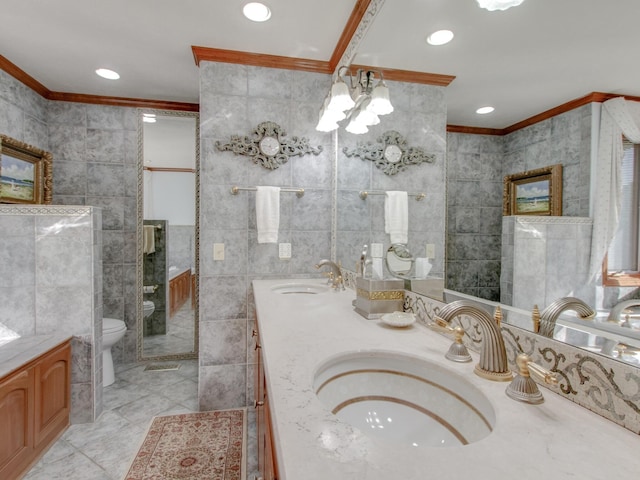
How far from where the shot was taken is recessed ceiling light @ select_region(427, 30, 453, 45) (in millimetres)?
1109

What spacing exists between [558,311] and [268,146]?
1968 millimetres

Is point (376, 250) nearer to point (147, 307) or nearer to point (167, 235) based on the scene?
point (167, 235)

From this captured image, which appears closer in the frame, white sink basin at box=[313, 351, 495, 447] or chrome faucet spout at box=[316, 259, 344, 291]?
white sink basin at box=[313, 351, 495, 447]

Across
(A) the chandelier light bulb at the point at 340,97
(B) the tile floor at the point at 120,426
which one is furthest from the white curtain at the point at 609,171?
(B) the tile floor at the point at 120,426

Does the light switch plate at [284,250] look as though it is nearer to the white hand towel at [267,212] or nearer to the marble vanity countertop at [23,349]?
the white hand towel at [267,212]

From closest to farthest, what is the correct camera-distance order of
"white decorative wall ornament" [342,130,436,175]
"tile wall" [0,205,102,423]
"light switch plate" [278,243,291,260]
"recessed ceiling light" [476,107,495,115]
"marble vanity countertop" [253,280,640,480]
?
"marble vanity countertop" [253,280,640,480] < "recessed ceiling light" [476,107,495,115] < "white decorative wall ornament" [342,130,436,175] < "tile wall" [0,205,102,423] < "light switch plate" [278,243,291,260]

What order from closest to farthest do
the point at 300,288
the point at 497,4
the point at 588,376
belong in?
the point at 588,376, the point at 497,4, the point at 300,288

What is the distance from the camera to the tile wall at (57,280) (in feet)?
6.52

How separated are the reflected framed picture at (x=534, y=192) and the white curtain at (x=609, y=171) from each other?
0.08m

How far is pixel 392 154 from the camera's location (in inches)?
65.0

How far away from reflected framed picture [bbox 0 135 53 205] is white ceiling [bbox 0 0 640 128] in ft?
1.97

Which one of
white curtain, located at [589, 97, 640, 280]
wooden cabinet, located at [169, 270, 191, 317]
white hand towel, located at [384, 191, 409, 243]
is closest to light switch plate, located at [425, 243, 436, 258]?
white hand towel, located at [384, 191, 409, 243]

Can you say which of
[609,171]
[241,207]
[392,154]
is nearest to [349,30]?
[392,154]

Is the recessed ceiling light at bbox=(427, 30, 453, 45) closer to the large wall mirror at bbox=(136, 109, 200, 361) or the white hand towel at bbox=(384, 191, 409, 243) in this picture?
the white hand towel at bbox=(384, 191, 409, 243)
